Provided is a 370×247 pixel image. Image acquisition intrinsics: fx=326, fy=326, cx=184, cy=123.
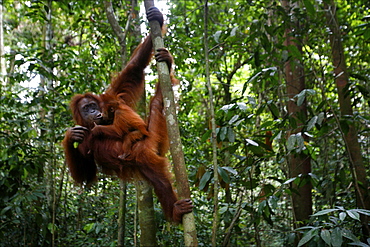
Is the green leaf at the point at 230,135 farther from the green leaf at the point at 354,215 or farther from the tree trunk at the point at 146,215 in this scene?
the tree trunk at the point at 146,215

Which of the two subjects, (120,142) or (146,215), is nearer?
(120,142)

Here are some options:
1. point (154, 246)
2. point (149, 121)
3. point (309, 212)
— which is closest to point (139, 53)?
point (149, 121)

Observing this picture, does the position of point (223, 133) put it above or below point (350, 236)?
above

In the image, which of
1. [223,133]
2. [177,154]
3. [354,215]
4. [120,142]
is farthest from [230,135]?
[120,142]

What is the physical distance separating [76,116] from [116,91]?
17.8 inches

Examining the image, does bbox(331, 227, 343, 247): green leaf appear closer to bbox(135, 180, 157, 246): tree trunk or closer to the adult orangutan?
the adult orangutan

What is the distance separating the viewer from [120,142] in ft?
9.34

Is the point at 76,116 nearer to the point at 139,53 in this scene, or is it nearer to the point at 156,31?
the point at 139,53

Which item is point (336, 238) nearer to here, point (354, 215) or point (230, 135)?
point (354, 215)

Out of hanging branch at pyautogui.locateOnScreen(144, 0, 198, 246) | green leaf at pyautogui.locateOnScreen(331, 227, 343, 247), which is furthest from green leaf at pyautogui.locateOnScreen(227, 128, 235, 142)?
green leaf at pyautogui.locateOnScreen(331, 227, 343, 247)

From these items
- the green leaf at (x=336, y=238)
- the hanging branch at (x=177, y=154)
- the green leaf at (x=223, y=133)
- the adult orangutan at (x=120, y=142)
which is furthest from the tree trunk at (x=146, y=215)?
the green leaf at (x=336, y=238)

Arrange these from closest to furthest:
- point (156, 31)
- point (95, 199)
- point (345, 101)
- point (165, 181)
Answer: point (156, 31), point (165, 181), point (345, 101), point (95, 199)

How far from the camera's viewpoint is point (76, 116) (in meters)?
3.09

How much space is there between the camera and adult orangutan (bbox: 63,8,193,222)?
2.72 metres
